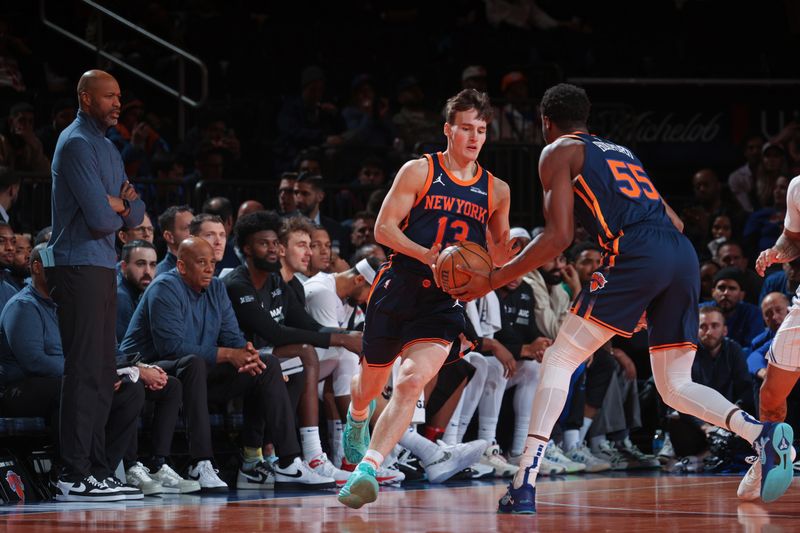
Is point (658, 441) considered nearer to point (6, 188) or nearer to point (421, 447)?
point (421, 447)

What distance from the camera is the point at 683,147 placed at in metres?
15.0

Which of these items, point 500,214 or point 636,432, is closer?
point 500,214

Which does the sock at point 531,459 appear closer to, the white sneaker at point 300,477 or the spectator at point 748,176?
the white sneaker at point 300,477

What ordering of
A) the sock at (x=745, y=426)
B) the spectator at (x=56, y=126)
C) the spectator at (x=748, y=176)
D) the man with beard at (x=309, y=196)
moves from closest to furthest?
the sock at (x=745, y=426) → the man with beard at (x=309, y=196) → the spectator at (x=56, y=126) → the spectator at (x=748, y=176)

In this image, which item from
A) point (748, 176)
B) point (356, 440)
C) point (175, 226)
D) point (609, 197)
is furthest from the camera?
point (748, 176)

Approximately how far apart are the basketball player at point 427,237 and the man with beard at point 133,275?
Answer: 2118 millimetres

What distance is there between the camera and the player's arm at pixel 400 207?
6.30 m

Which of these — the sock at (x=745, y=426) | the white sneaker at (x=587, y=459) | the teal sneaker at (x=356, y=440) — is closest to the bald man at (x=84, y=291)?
the teal sneaker at (x=356, y=440)

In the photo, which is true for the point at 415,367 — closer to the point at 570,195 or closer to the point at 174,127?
the point at 570,195

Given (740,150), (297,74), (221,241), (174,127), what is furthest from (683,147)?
(221,241)

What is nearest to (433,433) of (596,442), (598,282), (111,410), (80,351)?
(596,442)

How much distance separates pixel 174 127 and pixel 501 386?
6249 millimetres

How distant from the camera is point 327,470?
791 cm

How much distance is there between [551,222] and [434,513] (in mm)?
1597
